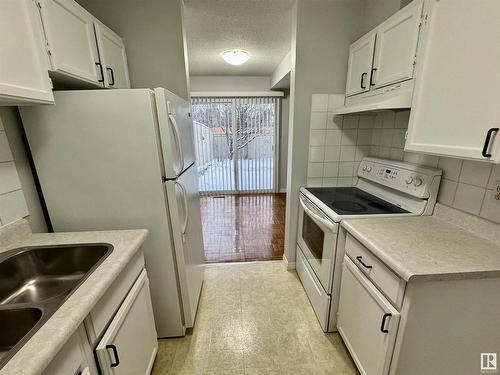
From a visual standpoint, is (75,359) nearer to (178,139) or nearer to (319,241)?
(178,139)

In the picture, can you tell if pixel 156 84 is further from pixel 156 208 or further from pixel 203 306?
pixel 203 306

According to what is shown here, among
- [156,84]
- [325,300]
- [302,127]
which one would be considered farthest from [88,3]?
[325,300]

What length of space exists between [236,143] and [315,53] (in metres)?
3.09

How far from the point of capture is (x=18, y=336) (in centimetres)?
73

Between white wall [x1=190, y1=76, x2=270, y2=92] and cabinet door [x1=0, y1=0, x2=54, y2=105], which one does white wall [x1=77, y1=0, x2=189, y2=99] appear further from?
white wall [x1=190, y1=76, x2=270, y2=92]

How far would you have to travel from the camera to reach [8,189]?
1.10m

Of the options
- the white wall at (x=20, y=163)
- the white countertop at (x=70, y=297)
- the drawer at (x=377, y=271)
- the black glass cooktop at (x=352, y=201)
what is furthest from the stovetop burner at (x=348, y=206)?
the white wall at (x=20, y=163)

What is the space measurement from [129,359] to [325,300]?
1.23 meters

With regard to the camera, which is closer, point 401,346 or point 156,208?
point 401,346

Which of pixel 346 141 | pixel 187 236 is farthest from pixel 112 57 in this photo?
pixel 346 141

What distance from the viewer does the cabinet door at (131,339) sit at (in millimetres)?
839

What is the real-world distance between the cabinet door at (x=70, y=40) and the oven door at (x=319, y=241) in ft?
5.55

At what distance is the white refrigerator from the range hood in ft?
4.04

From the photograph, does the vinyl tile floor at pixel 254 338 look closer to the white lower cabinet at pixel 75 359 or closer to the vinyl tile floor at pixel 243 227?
the vinyl tile floor at pixel 243 227
